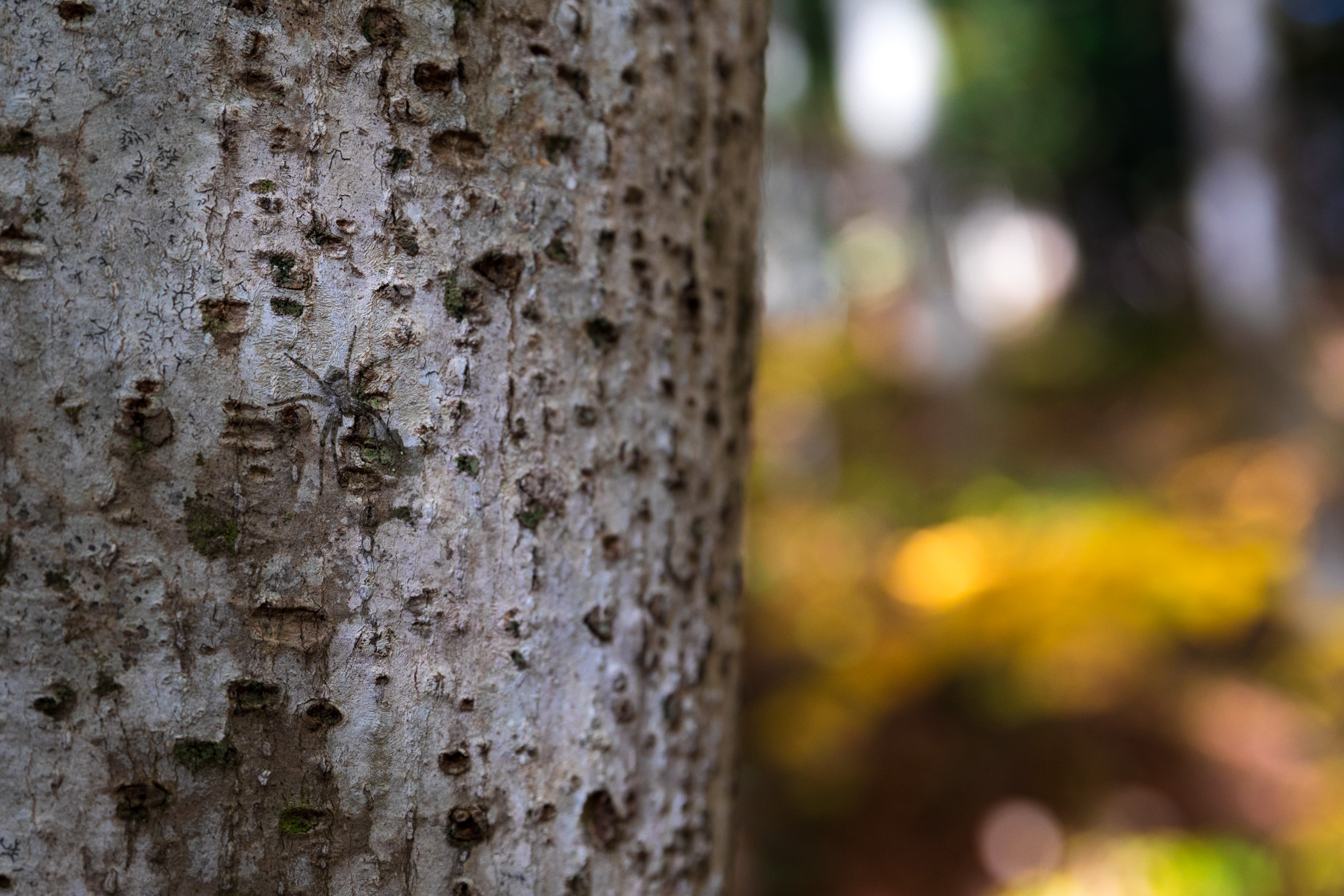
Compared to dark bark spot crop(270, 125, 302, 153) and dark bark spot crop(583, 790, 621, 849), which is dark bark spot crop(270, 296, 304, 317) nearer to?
dark bark spot crop(270, 125, 302, 153)

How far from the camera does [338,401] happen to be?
60 cm

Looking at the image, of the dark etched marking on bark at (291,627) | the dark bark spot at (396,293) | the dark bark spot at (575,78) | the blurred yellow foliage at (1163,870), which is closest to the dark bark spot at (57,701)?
the dark etched marking on bark at (291,627)

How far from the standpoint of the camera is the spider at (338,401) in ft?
1.97

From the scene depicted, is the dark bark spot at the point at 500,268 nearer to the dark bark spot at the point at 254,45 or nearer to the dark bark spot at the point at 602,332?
the dark bark spot at the point at 602,332

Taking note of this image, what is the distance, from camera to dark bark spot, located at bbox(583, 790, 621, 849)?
0.68 metres

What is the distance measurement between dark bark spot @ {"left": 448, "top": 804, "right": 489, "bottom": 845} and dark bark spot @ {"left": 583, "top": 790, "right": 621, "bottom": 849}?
0.26 ft

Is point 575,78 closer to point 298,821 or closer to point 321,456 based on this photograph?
point 321,456

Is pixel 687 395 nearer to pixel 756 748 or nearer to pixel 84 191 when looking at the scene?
pixel 84 191

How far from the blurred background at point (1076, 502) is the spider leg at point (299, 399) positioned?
1.80 meters

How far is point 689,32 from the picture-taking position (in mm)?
736

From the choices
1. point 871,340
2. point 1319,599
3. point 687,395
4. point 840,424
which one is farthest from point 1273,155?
point 871,340

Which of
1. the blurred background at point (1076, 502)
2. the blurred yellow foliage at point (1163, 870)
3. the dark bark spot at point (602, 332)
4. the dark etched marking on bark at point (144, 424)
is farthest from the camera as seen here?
the blurred background at point (1076, 502)

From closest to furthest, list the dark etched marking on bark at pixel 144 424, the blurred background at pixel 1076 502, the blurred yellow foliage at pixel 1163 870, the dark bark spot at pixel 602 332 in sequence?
the dark etched marking on bark at pixel 144 424 → the dark bark spot at pixel 602 332 → the blurred yellow foliage at pixel 1163 870 → the blurred background at pixel 1076 502

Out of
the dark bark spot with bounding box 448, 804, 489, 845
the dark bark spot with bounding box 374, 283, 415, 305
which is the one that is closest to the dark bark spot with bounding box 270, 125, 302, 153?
the dark bark spot with bounding box 374, 283, 415, 305
